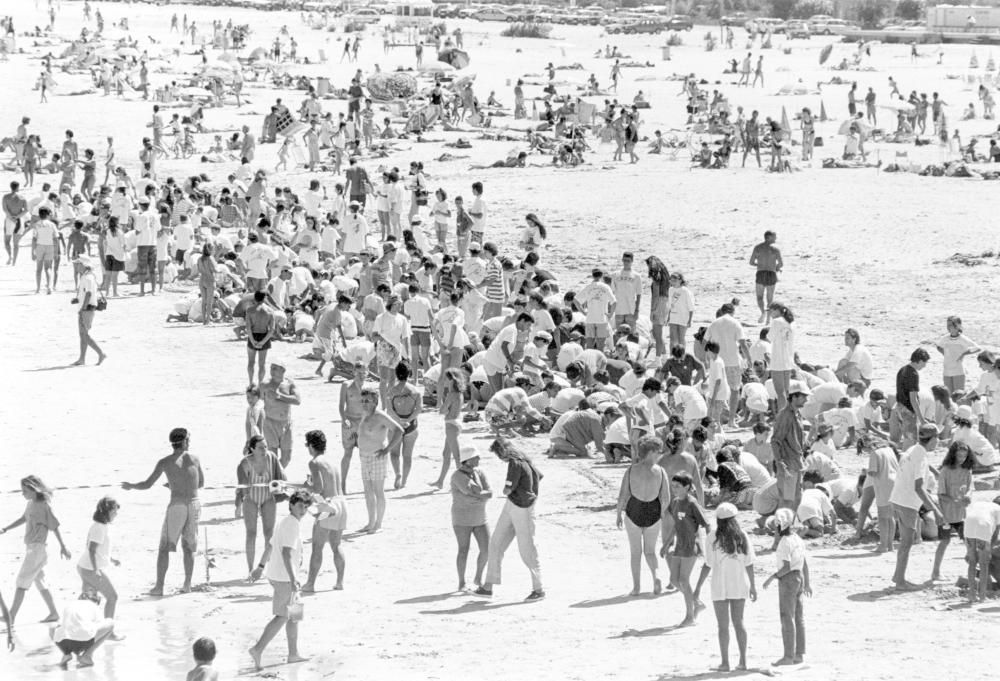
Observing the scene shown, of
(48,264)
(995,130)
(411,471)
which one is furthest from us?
(995,130)

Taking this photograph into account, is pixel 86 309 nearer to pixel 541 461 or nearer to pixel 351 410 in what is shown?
pixel 351 410

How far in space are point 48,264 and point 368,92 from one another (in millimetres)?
22243

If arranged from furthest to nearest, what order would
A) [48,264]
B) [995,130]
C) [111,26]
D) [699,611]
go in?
[111,26] → [995,130] → [48,264] → [699,611]

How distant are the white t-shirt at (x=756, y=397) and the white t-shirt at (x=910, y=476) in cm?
430

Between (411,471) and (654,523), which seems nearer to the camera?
(654,523)

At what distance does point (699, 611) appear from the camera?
10.8 meters

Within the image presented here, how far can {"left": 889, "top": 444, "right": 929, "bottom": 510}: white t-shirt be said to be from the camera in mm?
11289

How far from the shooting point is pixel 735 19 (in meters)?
94.0

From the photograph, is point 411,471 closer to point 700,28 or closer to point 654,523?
point 654,523

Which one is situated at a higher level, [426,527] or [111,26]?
[111,26]

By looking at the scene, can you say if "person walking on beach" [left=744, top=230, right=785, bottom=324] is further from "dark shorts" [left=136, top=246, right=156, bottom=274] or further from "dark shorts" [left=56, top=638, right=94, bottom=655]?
"dark shorts" [left=56, top=638, right=94, bottom=655]

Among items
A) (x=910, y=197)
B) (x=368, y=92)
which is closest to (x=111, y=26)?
(x=368, y=92)

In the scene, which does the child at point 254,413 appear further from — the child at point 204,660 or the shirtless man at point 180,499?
the child at point 204,660

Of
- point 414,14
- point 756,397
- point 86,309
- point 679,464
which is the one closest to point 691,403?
point 756,397
